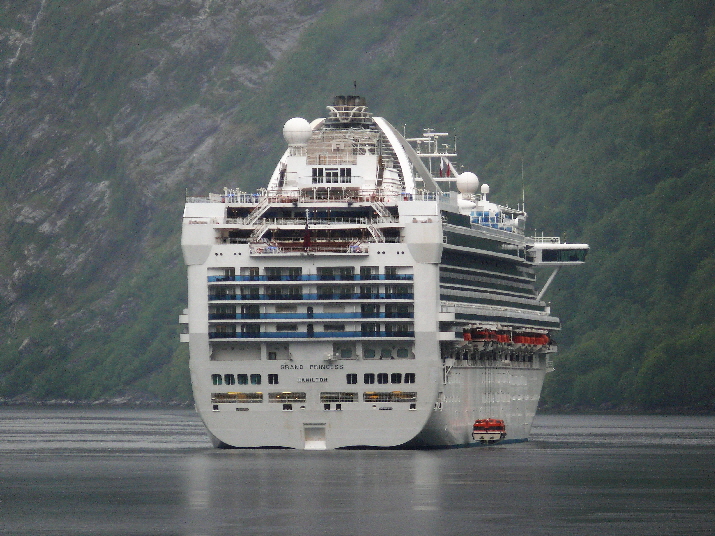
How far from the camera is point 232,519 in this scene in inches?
3147

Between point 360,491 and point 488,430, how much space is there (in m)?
40.8

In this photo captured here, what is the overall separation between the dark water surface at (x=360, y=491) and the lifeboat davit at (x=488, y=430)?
821 millimetres

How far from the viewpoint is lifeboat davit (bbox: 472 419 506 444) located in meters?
130

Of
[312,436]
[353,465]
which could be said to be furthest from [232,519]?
[312,436]

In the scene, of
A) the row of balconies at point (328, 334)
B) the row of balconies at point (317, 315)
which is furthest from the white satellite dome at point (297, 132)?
the row of balconies at point (328, 334)

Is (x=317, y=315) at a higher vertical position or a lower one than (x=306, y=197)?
lower

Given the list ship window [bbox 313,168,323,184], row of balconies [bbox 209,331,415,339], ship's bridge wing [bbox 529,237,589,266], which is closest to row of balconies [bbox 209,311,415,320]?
row of balconies [bbox 209,331,415,339]

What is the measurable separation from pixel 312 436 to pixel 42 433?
198 ft

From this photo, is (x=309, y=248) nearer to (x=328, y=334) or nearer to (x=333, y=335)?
(x=328, y=334)

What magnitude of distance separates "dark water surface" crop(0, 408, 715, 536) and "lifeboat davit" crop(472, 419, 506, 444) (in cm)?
82

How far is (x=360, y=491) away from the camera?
3580 inches

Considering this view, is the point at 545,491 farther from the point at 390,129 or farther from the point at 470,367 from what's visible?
the point at 390,129

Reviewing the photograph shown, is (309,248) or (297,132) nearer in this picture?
(309,248)

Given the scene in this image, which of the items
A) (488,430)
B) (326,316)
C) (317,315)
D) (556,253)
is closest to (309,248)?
(317,315)
